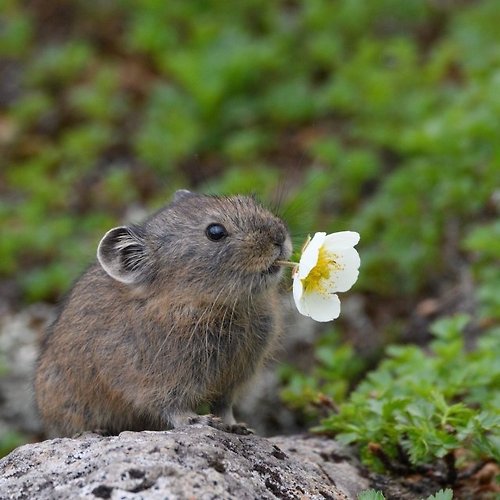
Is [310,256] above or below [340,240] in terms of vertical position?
below

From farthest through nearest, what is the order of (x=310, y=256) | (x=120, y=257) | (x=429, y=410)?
(x=120, y=257) → (x=429, y=410) → (x=310, y=256)

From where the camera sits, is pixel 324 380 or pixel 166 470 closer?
pixel 166 470

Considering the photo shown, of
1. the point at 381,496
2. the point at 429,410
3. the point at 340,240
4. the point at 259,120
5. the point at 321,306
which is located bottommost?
the point at 381,496

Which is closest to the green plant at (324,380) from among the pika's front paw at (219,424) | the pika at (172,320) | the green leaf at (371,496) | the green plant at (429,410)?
the green plant at (429,410)

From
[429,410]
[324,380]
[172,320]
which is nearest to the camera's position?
[429,410]

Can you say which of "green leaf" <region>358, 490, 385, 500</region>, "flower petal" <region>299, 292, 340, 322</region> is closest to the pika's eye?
"flower petal" <region>299, 292, 340, 322</region>

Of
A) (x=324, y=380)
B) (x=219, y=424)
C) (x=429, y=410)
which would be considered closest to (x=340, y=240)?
(x=429, y=410)

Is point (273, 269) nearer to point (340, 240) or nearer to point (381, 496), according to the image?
point (340, 240)
